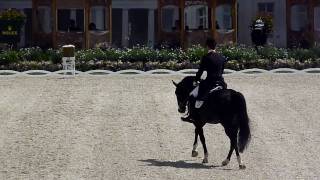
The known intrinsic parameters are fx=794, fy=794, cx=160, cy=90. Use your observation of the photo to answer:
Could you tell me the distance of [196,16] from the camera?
3434 centimetres

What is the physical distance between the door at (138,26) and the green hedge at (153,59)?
22.8 ft

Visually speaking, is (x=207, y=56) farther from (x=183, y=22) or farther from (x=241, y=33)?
(x=241, y=33)

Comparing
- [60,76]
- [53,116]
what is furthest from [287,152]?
[60,76]

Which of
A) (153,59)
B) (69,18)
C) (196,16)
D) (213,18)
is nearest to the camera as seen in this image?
(153,59)

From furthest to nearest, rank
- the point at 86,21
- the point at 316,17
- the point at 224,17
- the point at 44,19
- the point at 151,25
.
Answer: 1. the point at 151,25
2. the point at 224,17
3. the point at 44,19
4. the point at 316,17
5. the point at 86,21

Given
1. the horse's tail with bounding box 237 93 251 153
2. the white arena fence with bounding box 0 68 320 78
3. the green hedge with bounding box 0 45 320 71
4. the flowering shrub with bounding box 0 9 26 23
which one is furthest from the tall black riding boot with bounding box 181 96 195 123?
the flowering shrub with bounding box 0 9 26 23

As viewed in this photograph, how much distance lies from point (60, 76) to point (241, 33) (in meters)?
11.7

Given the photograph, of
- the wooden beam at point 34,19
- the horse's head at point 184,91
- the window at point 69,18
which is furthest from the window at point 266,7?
the horse's head at point 184,91

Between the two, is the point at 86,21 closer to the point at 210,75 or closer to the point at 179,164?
the point at 210,75

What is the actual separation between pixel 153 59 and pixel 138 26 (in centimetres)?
817

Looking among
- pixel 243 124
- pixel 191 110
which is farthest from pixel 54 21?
pixel 243 124

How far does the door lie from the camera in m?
36.0

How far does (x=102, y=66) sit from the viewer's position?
27719mm

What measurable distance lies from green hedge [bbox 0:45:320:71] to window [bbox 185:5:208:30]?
4.83 meters
